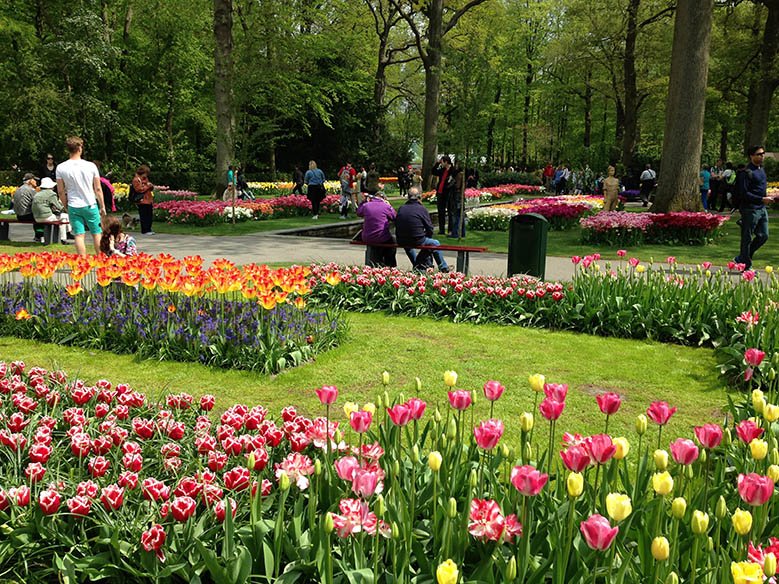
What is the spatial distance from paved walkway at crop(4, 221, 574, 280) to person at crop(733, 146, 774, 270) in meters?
2.76

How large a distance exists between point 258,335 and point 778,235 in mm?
15202

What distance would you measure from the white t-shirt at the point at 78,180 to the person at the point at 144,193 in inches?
211

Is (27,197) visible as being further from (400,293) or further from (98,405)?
(98,405)

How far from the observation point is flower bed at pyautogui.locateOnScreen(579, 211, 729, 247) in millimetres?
14820

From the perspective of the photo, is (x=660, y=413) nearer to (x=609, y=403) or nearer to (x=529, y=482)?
(x=609, y=403)

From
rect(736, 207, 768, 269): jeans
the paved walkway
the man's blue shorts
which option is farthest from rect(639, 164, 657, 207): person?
the man's blue shorts

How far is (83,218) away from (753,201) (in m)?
10.3

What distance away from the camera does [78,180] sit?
10094 millimetres

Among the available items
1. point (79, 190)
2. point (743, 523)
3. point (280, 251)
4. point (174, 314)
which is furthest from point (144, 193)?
point (743, 523)

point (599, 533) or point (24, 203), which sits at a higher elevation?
point (24, 203)

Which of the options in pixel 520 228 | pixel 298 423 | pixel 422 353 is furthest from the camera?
pixel 520 228

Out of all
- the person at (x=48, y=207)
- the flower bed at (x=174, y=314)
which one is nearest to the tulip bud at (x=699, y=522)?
the flower bed at (x=174, y=314)

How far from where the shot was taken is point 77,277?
21.2 ft

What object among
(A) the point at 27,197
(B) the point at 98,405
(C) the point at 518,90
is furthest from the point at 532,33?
(B) the point at 98,405
